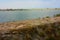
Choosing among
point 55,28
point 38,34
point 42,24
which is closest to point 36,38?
point 38,34

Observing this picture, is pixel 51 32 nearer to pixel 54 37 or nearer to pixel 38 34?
pixel 54 37

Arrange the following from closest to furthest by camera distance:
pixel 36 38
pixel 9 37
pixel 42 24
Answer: pixel 9 37
pixel 36 38
pixel 42 24

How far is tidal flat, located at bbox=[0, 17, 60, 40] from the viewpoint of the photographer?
6.32 metres

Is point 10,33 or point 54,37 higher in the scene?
point 10,33

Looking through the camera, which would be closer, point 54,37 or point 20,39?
point 20,39

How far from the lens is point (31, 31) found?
6852 mm

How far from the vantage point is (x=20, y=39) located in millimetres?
6477

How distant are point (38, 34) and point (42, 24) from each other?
1.57 feet


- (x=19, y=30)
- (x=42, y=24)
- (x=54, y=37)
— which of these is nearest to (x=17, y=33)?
(x=19, y=30)

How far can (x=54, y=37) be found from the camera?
24.7 feet

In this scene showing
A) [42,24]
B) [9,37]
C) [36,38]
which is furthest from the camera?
[42,24]

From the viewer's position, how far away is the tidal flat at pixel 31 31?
632cm

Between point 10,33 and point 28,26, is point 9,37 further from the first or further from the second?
point 28,26

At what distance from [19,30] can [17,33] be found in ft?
0.47
